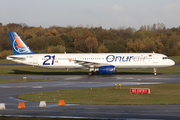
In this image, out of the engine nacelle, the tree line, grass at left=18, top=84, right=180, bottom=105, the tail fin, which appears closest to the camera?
grass at left=18, top=84, right=180, bottom=105

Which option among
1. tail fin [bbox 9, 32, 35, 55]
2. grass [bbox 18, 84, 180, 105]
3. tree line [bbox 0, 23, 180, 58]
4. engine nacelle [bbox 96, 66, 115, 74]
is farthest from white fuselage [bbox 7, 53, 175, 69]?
tree line [bbox 0, 23, 180, 58]

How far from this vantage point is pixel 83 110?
2109 cm

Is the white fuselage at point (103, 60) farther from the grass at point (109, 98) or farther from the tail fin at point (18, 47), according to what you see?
the grass at point (109, 98)

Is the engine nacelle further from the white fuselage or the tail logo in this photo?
the tail logo

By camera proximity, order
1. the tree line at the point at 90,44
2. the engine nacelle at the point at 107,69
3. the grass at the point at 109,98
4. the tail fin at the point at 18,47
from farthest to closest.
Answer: the tree line at the point at 90,44 < the tail fin at the point at 18,47 < the engine nacelle at the point at 107,69 < the grass at the point at 109,98

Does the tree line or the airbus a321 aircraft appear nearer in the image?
the airbus a321 aircraft

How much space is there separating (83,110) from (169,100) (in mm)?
9312

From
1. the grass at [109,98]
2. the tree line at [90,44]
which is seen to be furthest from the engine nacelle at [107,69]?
the tree line at [90,44]

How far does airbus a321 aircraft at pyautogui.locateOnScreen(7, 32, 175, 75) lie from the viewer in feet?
175

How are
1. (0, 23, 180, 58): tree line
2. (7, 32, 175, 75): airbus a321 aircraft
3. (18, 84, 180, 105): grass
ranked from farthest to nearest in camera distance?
(0, 23, 180, 58): tree line
(7, 32, 175, 75): airbus a321 aircraft
(18, 84, 180, 105): grass

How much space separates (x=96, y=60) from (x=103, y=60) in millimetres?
1467

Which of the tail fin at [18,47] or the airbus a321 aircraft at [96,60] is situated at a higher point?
the tail fin at [18,47]

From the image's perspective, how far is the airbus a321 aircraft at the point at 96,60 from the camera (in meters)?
53.2

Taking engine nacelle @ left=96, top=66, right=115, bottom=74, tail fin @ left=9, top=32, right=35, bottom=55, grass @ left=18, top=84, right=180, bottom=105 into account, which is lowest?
grass @ left=18, top=84, right=180, bottom=105
